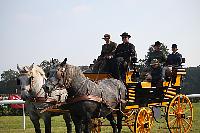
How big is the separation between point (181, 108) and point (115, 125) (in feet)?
7.34

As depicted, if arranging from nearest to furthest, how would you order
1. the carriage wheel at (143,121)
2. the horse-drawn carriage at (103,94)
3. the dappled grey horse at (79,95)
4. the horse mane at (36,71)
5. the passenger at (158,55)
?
the dappled grey horse at (79,95)
the horse-drawn carriage at (103,94)
the horse mane at (36,71)
the carriage wheel at (143,121)
the passenger at (158,55)

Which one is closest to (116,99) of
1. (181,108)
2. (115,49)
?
(115,49)

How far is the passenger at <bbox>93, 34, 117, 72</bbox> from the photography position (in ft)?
33.6

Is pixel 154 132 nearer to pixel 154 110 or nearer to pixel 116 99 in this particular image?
pixel 154 110

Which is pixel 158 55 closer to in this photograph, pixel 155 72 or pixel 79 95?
pixel 155 72

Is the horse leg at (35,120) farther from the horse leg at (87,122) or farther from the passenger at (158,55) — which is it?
the passenger at (158,55)

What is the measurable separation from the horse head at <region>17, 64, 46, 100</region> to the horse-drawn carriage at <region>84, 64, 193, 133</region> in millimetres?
1420

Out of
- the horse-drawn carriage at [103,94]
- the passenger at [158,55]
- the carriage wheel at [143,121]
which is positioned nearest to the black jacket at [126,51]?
the horse-drawn carriage at [103,94]

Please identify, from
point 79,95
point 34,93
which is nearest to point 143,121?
point 79,95

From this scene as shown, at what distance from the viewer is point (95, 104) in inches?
323

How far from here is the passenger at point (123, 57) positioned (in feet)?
32.4

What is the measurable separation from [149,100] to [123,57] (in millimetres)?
1477

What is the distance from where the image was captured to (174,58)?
11.9m

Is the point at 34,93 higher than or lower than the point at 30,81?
lower
